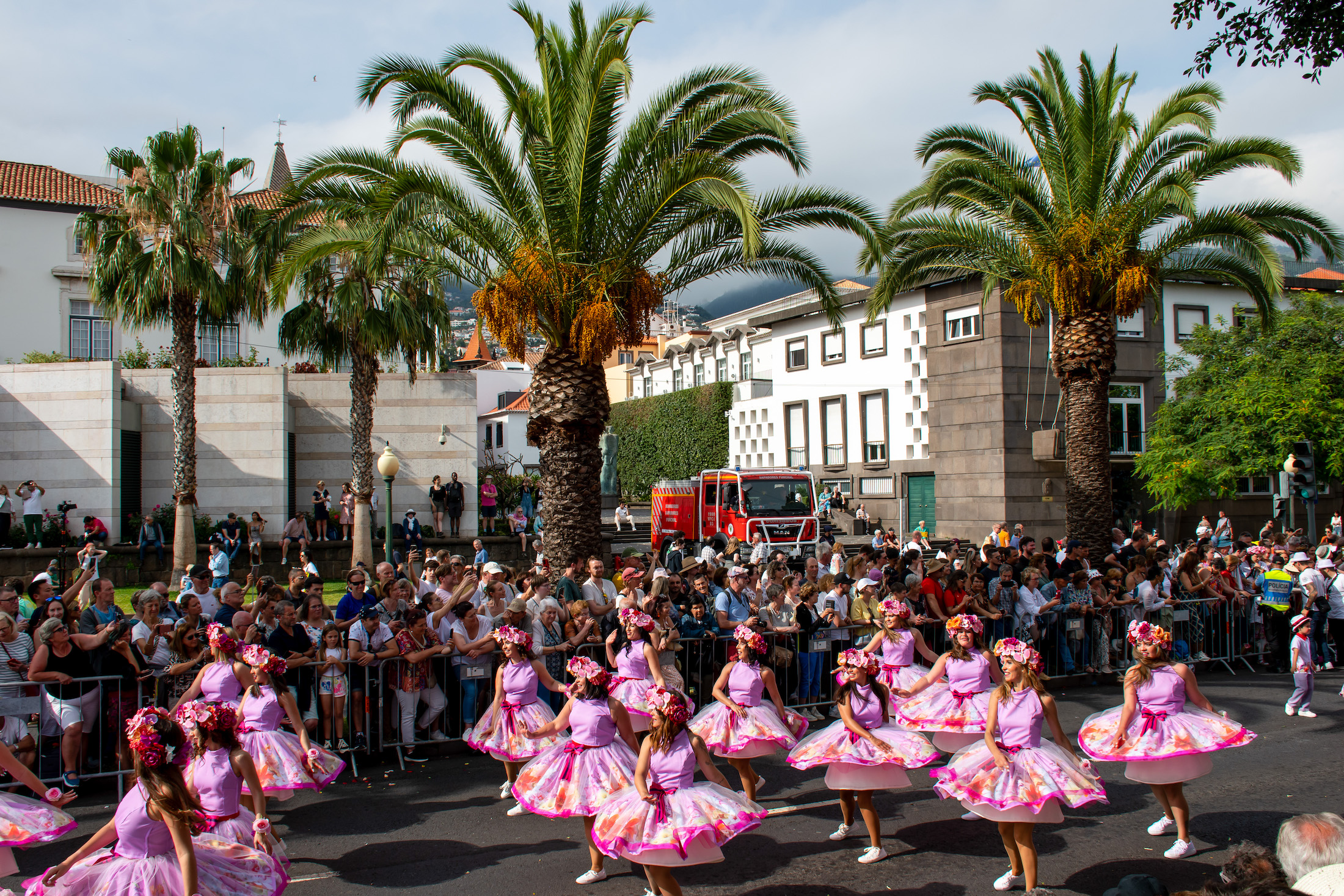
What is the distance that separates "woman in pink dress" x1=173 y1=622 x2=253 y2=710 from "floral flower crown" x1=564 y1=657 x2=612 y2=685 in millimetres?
2682

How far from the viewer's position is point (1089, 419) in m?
17.4

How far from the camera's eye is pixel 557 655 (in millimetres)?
10719

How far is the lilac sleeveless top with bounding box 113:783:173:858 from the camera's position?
4828mm

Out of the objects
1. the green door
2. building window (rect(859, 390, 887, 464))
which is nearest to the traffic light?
the green door

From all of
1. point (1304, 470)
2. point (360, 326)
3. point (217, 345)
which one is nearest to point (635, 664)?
point (1304, 470)

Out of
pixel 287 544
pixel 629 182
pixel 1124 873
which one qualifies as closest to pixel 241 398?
pixel 287 544

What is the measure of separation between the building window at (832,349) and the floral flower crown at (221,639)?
31885 mm

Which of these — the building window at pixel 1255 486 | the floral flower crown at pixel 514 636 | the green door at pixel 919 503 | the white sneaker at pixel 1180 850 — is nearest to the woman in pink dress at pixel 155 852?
the floral flower crown at pixel 514 636

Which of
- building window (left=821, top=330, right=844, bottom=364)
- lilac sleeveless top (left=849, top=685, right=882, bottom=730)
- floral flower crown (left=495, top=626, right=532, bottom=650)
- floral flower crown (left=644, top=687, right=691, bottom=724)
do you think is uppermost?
building window (left=821, top=330, right=844, bottom=364)

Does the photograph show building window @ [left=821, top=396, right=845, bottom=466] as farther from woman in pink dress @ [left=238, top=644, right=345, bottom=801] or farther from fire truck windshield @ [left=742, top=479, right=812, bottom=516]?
woman in pink dress @ [left=238, top=644, right=345, bottom=801]

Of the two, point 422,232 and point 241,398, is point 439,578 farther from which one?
point 241,398

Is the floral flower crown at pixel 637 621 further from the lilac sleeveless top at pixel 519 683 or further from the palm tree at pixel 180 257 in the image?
the palm tree at pixel 180 257

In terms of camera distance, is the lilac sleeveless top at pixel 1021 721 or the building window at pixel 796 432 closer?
the lilac sleeveless top at pixel 1021 721

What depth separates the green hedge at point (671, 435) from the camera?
44.9 metres
